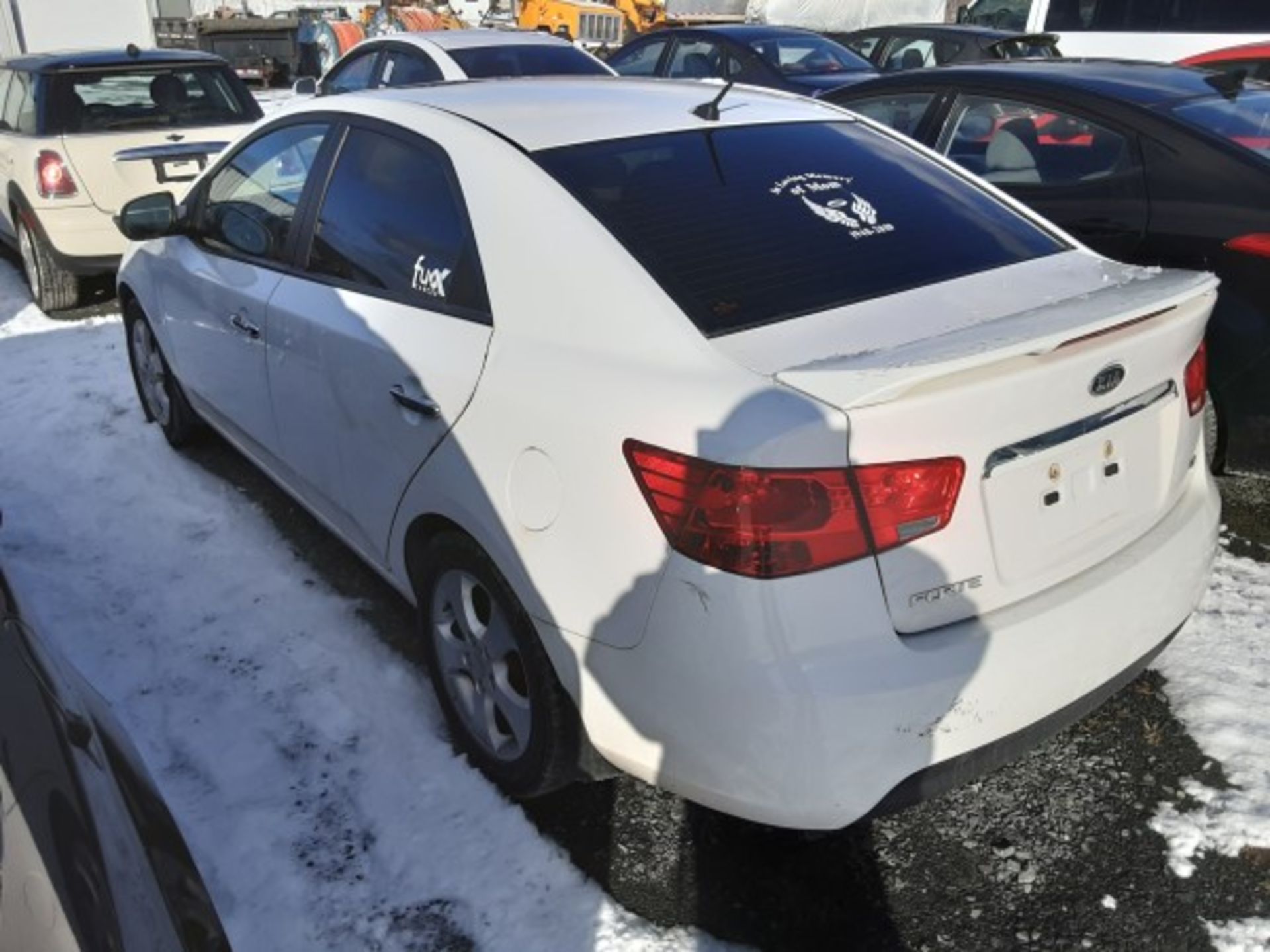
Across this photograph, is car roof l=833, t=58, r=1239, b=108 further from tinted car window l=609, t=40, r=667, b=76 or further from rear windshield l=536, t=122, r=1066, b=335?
tinted car window l=609, t=40, r=667, b=76

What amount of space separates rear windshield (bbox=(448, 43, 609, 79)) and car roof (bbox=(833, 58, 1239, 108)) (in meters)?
4.65

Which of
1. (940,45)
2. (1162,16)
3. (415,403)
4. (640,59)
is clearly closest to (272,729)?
(415,403)

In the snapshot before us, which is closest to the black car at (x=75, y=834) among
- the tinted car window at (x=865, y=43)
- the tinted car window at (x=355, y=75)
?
the tinted car window at (x=355, y=75)

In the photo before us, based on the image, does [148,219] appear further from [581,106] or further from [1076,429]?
[1076,429]

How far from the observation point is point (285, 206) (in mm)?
3367

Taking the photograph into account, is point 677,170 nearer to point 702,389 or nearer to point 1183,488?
point 702,389

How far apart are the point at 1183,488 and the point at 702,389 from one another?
1262mm

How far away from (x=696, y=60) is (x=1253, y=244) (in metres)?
7.54

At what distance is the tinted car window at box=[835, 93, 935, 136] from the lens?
4918 millimetres

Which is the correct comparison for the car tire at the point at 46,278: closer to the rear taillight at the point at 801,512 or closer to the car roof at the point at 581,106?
the car roof at the point at 581,106

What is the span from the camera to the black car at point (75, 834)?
1258 mm

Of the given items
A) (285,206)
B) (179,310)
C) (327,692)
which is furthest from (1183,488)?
(179,310)

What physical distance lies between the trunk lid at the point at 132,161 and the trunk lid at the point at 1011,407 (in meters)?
5.88

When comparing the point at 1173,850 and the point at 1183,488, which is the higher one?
the point at 1183,488
